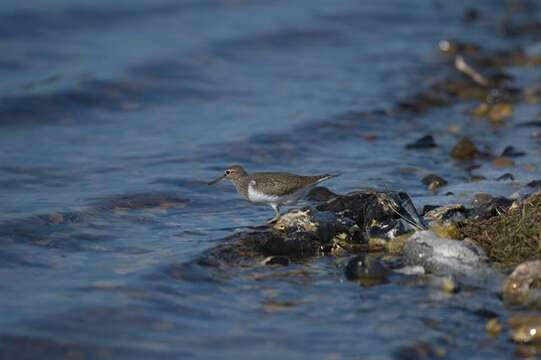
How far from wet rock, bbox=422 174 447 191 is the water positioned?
0.55 ft

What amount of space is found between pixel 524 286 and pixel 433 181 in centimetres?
404

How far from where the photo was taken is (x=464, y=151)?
41.3 feet

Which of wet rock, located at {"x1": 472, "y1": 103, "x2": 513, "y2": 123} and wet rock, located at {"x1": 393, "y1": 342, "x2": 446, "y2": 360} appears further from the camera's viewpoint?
wet rock, located at {"x1": 472, "y1": 103, "x2": 513, "y2": 123}

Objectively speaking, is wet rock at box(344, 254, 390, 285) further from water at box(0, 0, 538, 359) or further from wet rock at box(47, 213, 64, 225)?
wet rock at box(47, 213, 64, 225)

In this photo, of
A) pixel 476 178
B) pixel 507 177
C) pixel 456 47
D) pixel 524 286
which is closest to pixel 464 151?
pixel 476 178

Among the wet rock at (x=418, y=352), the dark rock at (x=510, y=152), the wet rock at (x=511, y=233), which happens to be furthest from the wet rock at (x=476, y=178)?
the wet rock at (x=418, y=352)

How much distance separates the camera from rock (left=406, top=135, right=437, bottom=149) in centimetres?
1305

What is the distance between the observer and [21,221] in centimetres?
950

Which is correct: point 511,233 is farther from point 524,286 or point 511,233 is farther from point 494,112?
point 494,112

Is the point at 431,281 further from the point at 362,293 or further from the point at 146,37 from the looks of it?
the point at 146,37

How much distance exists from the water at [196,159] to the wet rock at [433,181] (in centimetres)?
17

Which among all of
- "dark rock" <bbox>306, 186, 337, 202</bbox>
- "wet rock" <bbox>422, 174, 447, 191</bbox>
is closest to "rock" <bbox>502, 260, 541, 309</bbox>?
"dark rock" <bbox>306, 186, 337, 202</bbox>

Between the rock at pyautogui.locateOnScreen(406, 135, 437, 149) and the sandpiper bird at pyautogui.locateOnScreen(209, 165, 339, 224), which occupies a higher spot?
the rock at pyautogui.locateOnScreen(406, 135, 437, 149)

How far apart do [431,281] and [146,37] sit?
12.6 m
